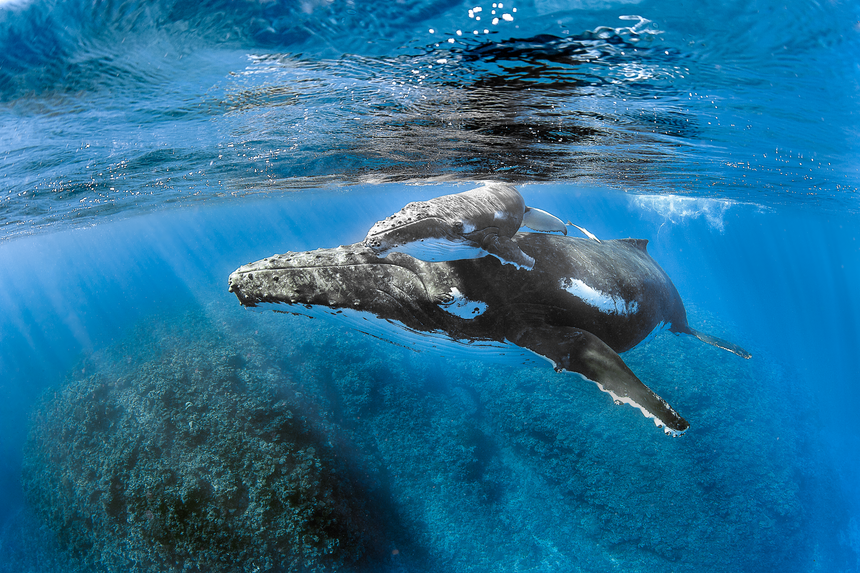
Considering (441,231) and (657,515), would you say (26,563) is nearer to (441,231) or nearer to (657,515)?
(441,231)

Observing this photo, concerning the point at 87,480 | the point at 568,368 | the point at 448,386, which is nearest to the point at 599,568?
the point at 448,386

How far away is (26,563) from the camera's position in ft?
38.1

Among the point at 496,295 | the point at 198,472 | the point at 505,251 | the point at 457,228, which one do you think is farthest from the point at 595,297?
the point at 198,472

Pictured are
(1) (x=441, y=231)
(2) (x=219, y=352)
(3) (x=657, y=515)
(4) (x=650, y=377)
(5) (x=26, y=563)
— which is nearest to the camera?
(1) (x=441, y=231)

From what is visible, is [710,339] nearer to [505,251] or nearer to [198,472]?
[505,251]

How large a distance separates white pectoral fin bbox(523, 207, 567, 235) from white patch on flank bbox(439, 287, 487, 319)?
129cm

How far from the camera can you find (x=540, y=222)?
13.2ft

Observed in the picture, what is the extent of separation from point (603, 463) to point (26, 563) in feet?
62.1

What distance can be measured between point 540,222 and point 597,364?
1.82m

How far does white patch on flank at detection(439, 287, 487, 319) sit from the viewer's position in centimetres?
312

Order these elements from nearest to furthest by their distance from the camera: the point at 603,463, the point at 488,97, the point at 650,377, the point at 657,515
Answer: the point at 488,97 → the point at 657,515 → the point at 603,463 → the point at 650,377

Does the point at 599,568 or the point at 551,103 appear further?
the point at 599,568

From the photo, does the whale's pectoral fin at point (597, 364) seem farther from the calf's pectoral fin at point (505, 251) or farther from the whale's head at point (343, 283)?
the whale's head at point (343, 283)

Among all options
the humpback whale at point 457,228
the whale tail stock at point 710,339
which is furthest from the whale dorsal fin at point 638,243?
the humpback whale at point 457,228
